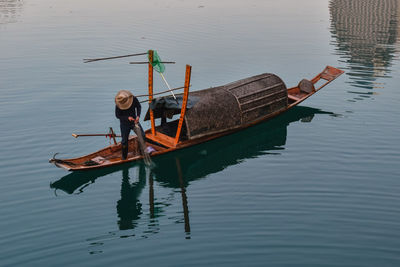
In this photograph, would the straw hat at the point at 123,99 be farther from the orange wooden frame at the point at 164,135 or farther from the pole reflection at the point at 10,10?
the pole reflection at the point at 10,10

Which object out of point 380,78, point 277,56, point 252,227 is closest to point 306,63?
point 277,56

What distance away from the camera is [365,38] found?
3334 centimetres

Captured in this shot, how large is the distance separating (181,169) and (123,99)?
3212mm

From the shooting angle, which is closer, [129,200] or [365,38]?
[129,200]

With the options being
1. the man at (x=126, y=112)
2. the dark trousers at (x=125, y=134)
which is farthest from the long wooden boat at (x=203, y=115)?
the man at (x=126, y=112)

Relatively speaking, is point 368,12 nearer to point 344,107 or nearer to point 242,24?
point 242,24

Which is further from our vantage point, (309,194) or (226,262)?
(309,194)

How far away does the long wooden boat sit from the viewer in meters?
15.6

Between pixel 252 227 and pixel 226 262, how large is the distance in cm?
167

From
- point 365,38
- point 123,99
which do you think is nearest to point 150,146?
point 123,99

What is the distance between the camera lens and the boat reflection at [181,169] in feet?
43.9

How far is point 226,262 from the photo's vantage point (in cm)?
1066

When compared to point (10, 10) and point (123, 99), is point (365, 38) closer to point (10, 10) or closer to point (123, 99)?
point (123, 99)

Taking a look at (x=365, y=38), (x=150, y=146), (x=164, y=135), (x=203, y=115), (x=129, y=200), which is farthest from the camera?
(x=365, y=38)
